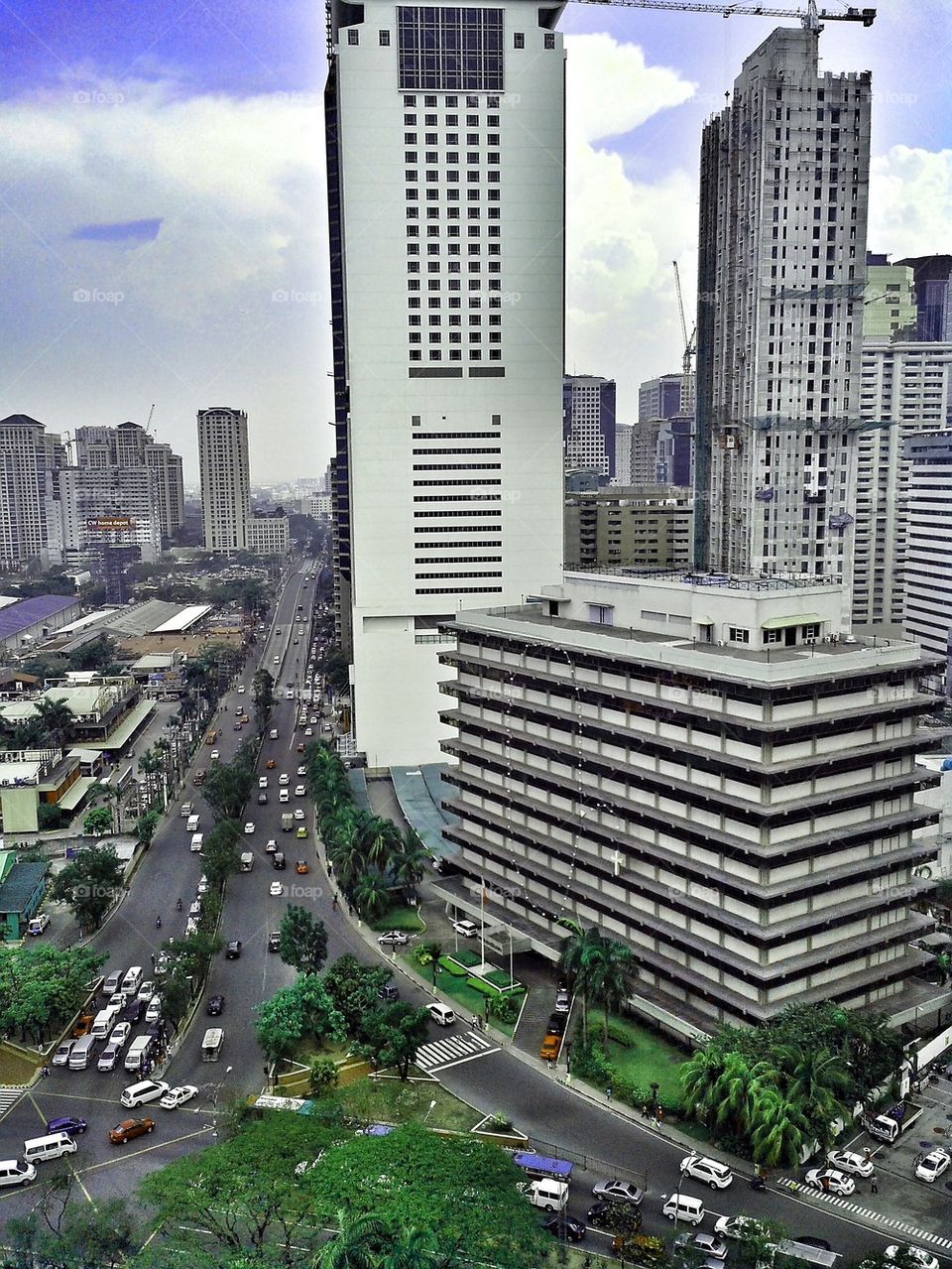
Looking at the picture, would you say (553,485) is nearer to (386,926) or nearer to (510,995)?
(386,926)

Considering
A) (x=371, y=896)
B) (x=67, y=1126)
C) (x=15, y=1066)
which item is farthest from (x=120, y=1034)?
(x=371, y=896)

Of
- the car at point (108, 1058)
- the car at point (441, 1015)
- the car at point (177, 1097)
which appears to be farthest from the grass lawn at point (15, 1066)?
the car at point (441, 1015)

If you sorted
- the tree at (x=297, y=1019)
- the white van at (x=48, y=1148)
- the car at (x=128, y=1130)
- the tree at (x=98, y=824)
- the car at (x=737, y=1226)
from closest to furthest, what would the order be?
1. the car at (x=737, y=1226)
2. the white van at (x=48, y=1148)
3. the car at (x=128, y=1130)
4. the tree at (x=297, y=1019)
5. the tree at (x=98, y=824)

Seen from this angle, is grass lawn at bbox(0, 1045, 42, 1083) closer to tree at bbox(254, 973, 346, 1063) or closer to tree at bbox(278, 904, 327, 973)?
tree at bbox(254, 973, 346, 1063)

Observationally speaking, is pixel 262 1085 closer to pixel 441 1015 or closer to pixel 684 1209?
pixel 441 1015

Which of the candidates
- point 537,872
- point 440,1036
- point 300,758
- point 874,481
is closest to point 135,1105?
point 440,1036

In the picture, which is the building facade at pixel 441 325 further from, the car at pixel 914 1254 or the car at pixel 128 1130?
the car at pixel 914 1254

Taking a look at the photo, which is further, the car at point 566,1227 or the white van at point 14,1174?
the white van at point 14,1174

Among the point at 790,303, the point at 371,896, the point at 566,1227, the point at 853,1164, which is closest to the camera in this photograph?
the point at 566,1227

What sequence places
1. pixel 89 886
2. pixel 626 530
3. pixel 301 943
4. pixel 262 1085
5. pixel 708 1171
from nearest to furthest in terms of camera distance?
pixel 708 1171, pixel 262 1085, pixel 301 943, pixel 89 886, pixel 626 530
